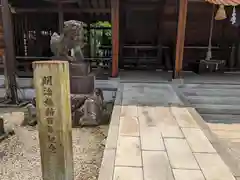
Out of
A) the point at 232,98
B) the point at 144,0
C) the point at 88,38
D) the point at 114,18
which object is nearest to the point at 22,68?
the point at 88,38

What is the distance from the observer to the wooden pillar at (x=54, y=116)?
1.68 metres

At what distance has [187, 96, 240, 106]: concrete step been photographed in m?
4.73

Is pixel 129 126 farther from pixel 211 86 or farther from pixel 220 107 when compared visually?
pixel 211 86

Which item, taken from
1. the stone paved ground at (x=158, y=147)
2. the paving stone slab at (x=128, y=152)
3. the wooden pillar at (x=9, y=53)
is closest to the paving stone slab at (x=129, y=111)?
the stone paved ground at (x=158, y=147)

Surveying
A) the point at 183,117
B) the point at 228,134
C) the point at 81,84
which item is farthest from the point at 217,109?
the point at 81,84

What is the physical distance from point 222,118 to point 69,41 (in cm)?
297

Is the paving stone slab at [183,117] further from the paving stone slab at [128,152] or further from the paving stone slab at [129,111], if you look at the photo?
the paving stone slab at [128,152]

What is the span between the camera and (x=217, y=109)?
4.45 metres

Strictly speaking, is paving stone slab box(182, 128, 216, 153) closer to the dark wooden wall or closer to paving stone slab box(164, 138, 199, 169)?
paving stone slab box(164, 138, 199, 169)

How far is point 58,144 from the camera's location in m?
1.77

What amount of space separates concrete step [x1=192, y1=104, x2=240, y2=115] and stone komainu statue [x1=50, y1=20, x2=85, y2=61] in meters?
2.38

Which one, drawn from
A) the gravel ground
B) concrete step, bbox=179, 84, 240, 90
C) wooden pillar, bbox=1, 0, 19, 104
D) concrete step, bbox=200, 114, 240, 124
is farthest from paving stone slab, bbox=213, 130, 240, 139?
wooden pillar, bbox=1, 0, 19, 104

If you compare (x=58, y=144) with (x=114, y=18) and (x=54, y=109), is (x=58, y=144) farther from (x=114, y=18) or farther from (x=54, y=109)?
(x=114, y=18)

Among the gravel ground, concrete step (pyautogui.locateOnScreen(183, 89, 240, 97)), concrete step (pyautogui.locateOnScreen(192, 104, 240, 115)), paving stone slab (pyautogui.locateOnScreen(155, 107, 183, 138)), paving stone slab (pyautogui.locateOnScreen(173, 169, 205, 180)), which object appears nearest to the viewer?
paving stone slab (pyautogui.locateOnScreen(173, 169, 205, 180))
